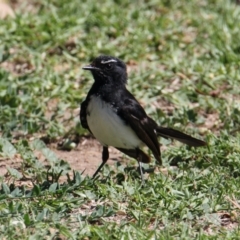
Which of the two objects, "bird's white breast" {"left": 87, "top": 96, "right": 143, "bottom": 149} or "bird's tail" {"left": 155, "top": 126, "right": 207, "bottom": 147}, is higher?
"bird's white breast" {"left": 87, "top": 96, "right": 143, "bottom": 149}

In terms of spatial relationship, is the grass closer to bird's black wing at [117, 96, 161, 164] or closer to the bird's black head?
bird's black wing at [117, 96, 161, 164]

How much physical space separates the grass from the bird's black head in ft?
3.09

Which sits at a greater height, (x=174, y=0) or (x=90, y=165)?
(x=174, y=0)

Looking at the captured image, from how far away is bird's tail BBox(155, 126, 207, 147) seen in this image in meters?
8.79

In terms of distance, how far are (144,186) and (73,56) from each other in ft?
13.3

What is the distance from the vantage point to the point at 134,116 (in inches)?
325

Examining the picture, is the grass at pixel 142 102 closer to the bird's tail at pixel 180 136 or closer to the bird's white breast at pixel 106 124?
the bird's tail at pixel 180 136

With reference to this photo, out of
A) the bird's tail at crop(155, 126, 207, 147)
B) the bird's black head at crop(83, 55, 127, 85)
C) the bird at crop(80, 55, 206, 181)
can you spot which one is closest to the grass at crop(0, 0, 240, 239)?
the bird's tail at crop(155, 126, 207, 147)

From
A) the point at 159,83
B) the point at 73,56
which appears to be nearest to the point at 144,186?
the point at 159,83

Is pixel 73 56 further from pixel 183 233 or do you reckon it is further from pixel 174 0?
pixel 183 233

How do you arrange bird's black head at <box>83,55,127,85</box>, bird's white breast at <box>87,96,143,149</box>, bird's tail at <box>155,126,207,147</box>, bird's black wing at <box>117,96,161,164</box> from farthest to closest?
bird's tail at <box>155,126,207,147</box>, bird's black head at <box>83,55,127,85</box>, bird's black wing at <box>117,96,161,164</box>, bird's white breast at <box>87,96,143,149</box>

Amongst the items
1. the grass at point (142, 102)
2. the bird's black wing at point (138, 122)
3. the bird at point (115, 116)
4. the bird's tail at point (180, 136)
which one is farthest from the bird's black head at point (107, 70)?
the grass at point (142, 102)

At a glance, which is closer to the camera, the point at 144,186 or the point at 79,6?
the point at 144,186

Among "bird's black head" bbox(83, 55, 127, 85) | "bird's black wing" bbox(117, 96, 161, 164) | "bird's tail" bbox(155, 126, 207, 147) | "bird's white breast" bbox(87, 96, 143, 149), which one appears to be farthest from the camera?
"bird's tail" bbox(155, 126, 207, 147)
